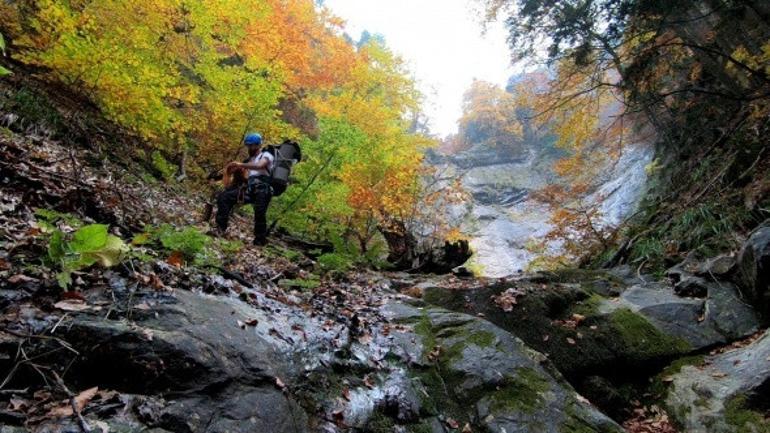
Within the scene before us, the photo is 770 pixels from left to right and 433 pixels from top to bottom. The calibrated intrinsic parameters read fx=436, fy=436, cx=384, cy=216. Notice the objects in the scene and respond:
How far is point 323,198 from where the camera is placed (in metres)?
10.7

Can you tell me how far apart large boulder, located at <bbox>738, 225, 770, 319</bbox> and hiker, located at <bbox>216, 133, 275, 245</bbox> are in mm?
7062

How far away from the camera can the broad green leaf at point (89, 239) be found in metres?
2.63

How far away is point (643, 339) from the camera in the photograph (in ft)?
17.6

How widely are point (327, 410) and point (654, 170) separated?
1458cm

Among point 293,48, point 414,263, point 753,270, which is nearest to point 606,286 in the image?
point 753,270

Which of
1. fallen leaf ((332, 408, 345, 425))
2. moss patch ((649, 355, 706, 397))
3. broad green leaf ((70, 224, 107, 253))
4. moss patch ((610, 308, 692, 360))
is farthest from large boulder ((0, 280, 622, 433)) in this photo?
moss patch ((610, 308, 692, 360))

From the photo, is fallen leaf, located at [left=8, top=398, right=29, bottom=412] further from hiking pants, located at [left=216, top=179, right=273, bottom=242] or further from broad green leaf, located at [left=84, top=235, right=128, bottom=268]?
hiking pants, located at [left=216, top=179, right=273, bottom=242]

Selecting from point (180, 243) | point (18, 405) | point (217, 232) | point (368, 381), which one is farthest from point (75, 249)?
point (217, 232)

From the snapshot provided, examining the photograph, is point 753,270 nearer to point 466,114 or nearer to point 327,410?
point 327,410

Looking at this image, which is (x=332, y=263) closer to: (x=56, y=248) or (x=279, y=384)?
(x=279, y=384)

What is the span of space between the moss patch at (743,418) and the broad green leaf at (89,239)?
17.5 ft

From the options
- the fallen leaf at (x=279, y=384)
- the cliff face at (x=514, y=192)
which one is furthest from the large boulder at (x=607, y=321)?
the cliff face at (x=514, y=192)

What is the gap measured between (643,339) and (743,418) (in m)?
1.42

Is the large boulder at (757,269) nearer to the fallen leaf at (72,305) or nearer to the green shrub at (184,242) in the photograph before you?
the green shrub at (184,242)
